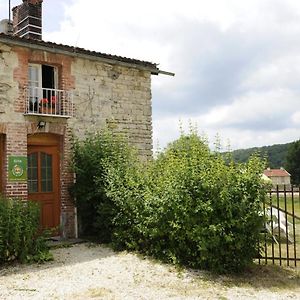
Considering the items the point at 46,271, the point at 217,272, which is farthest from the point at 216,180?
the point at 46,271

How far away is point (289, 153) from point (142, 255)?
57293 millimetres

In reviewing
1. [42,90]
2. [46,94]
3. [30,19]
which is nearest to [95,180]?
[46,94]

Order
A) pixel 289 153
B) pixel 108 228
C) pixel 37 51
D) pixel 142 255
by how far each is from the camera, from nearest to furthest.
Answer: pixel 142 255 → pixel 108 228 → pixel 37 51 → pixel 289 153

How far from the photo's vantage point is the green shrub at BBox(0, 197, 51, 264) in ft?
28.0

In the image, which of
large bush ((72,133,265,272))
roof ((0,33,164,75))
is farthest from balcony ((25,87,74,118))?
large bush ((72,133,265,272))

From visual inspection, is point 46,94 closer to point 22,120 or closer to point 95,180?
point 22,120

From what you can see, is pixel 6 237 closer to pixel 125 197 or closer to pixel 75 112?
pixel 125 197

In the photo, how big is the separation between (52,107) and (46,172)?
1.81m

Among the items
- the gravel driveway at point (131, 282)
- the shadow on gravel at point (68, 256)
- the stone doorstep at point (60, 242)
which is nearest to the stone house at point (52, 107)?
the stone doorstep at point (60, 242)

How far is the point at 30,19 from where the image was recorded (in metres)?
13.2

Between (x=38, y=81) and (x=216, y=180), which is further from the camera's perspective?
(x=38, y=81)

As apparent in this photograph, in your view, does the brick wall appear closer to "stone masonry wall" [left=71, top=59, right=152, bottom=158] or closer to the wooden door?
"stone masonry wall" [left=71, top=59, right=152, bottom=158]

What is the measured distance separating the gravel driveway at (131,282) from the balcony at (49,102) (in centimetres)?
436

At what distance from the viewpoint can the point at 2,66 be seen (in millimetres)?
10984
